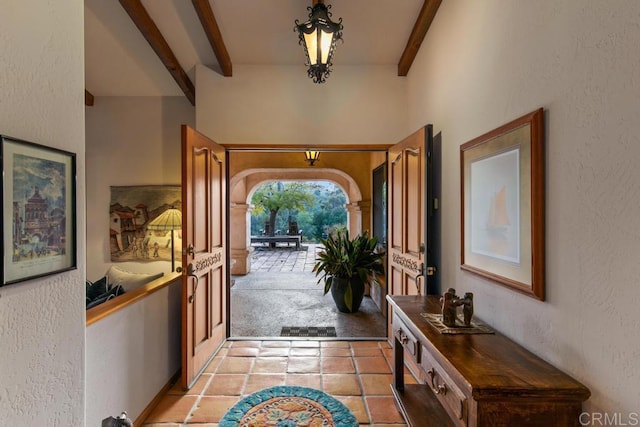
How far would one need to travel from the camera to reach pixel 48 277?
1214 millimetres

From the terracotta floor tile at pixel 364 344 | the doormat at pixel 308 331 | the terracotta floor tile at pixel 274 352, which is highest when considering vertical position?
the terracotta floor tile at pixel 274 352

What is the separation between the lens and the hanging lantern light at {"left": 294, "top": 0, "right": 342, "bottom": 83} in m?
1.97

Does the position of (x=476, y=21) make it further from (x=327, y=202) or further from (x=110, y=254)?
(x=327, y=202)

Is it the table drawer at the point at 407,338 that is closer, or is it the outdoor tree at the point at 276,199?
the table drawer at the point at 407,338

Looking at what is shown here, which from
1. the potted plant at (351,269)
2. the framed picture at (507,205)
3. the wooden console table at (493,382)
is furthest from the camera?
the potted plant at (351,269)

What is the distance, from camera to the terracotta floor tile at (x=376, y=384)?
249 centimetres

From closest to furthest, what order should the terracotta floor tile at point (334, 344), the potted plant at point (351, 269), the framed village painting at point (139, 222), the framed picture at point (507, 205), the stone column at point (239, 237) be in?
the framed picture at point (507, 205) < the terracotta floor tile at point (334, 344) < the framed village painting at point (139, 222) < the potted plant at point (351, 269) < the stone column at point (239, 237)

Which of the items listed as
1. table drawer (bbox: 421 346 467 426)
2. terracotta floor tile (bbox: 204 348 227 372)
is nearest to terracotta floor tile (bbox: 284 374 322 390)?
terracotta floor tile (bbox: 204 348 227 372)

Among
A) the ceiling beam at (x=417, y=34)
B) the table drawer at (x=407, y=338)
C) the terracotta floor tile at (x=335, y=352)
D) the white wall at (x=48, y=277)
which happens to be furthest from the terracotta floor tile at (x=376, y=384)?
the ceiling beam at (x=417, y=34)

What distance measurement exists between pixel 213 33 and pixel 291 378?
123 inches

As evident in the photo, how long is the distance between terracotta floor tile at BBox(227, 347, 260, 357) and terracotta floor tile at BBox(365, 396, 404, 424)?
126 cm

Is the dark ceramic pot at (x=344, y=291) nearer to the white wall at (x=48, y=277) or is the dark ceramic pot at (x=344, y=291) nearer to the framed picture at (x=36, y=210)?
the white wall at (x=48, y=277)

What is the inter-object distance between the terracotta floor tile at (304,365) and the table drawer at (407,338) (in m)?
0.98

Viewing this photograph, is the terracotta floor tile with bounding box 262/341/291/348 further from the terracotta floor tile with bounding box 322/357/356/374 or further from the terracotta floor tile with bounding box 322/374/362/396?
the terracotta floor tile with bounding box 322/374/362/396
